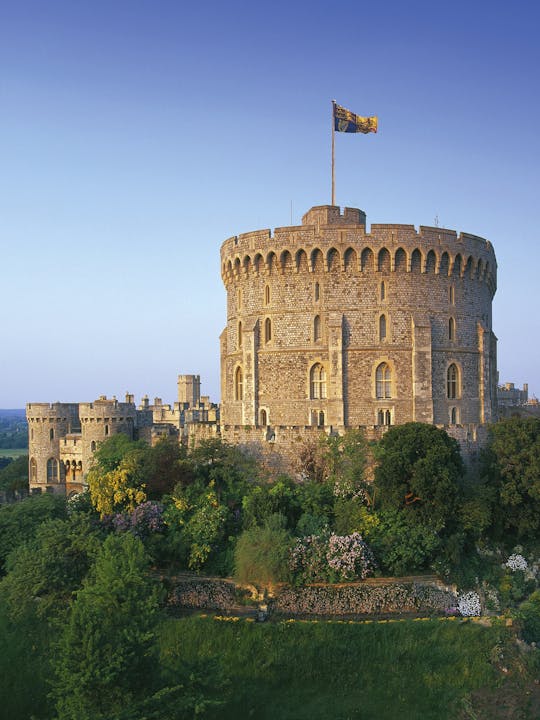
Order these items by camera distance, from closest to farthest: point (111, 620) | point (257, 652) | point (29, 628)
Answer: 1. point (111, 620)
2. point (257, 652)
3. point (29, 628)

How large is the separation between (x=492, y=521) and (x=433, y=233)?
15.7 meters

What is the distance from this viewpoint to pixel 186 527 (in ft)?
103

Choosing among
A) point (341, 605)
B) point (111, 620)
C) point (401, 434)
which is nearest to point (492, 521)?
point (401, 434)

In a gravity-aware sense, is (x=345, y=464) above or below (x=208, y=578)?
above

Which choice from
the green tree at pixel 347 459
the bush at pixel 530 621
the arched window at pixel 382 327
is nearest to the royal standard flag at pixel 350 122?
the arched window at pixel 382 327

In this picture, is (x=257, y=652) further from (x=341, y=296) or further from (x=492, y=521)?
(x=341, y=296)

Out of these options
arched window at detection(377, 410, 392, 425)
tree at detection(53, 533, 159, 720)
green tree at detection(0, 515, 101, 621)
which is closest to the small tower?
arched window at detection(377, 410, 392, 425)

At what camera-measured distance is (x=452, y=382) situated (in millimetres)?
42344

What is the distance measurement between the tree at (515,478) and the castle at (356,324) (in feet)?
17.7

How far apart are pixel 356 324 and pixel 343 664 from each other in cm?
1971

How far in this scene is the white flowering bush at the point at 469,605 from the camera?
28234 millimetres

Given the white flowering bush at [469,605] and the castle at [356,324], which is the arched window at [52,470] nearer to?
the castle at [356,324]

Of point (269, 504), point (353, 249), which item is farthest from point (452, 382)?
point (269, 504)

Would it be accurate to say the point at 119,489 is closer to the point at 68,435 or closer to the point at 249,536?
the point at 249,536
